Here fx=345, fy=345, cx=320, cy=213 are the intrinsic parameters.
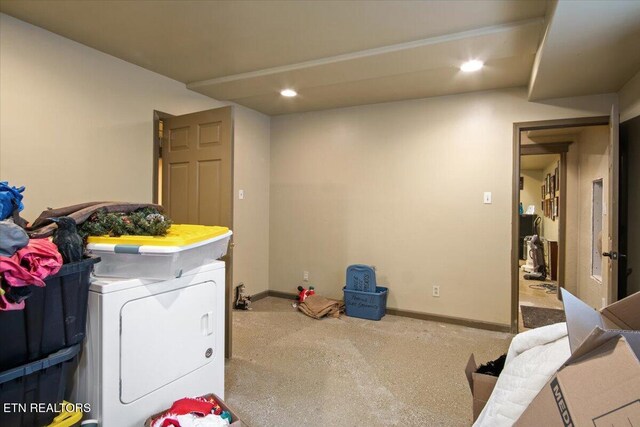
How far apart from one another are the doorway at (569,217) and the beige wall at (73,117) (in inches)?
134

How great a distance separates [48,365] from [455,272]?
336 centimetres

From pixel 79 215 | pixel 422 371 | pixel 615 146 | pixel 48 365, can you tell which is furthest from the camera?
pixel 422 371

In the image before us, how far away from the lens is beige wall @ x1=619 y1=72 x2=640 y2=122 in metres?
2.47

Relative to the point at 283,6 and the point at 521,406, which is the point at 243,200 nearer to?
the point at 283,6

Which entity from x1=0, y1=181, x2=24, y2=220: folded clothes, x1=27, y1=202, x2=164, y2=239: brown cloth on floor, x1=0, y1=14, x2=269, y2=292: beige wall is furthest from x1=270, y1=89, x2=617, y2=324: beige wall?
x1=0, y1=181, x2=24, y2=220: folded clothes

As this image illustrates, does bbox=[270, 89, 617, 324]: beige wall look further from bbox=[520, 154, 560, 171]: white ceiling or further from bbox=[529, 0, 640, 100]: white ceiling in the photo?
bbox=[520, 154, 560, 171]: white ceiling

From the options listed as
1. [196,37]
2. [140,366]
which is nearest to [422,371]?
[140,366]

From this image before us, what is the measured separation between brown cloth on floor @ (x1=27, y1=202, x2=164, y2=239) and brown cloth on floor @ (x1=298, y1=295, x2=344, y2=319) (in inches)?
95.6

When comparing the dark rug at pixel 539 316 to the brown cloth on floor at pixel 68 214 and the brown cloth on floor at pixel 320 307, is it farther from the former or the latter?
the brown cloth on floor at pixel 68 214

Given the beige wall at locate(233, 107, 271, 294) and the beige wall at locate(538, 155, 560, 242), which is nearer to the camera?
the beige wall at locate(233, 107, 271, 294)

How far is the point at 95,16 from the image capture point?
217 cm

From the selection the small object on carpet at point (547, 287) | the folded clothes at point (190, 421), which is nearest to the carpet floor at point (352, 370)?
the folded clothes at point (190, 421)

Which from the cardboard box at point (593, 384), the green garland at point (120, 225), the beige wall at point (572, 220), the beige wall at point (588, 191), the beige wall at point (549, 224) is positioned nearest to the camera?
the cardboard box at point (593, 384)

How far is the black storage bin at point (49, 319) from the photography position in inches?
38.9
